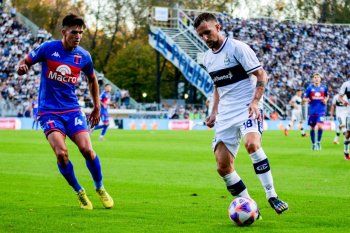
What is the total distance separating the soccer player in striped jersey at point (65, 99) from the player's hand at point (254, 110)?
101 inches

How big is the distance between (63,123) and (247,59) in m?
2.90

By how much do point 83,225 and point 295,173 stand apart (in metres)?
8.93

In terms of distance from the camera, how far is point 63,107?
11.1 meters

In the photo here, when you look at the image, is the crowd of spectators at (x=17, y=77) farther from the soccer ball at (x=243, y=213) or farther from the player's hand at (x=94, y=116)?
the soccer ball at (x=243, y=213)

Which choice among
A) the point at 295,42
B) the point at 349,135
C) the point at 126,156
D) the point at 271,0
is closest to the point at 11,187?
the point at 126,156

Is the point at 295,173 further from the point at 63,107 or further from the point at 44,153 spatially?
the point at 44,153

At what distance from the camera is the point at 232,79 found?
10.2 meters

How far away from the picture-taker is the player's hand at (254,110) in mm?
9758

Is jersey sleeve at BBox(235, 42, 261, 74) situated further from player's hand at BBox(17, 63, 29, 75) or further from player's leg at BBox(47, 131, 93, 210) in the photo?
player's hand at BBox(17, 63, 29, 75)

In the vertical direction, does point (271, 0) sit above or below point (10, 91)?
above

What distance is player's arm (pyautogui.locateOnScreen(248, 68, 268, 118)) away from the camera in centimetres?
978

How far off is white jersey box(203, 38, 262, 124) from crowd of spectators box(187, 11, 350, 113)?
163 feet

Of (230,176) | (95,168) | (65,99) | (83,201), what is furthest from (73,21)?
(230,176)

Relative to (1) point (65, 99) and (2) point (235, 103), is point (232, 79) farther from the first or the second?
(1) point (65, 99)
